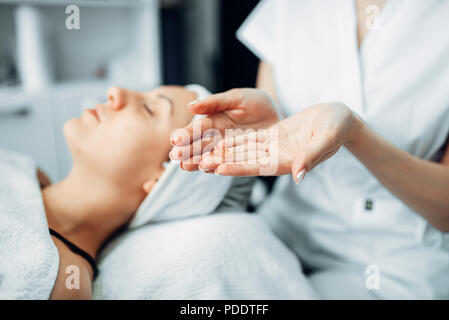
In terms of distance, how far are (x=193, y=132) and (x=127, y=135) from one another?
10.1 inches

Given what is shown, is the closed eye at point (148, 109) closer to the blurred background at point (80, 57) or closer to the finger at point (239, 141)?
the finger at point (239, 141)

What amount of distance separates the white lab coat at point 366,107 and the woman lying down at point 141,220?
15 centimetres

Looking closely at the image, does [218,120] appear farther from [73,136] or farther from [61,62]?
[61,62]

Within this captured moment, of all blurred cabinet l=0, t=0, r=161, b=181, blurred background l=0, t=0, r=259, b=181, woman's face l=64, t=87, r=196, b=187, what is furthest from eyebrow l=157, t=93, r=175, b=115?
blurred cabinet l=0, t=0, r=161, b=181

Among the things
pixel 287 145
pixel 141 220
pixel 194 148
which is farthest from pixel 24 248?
pixel 287 145

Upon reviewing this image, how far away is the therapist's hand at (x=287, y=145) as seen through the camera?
409 mm

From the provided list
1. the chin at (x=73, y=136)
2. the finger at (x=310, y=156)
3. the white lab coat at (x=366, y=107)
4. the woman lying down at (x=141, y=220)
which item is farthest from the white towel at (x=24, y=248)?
the white lab coat at (x=366, y=107)

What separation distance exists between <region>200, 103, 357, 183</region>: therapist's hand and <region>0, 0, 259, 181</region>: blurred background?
625 millimetres

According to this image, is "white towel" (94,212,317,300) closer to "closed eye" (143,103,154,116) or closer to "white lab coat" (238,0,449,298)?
"white lab coat" (238,0,449,298)

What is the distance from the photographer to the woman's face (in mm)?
667

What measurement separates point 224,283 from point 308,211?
1.05 ft

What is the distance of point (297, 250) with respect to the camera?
2.78 ft

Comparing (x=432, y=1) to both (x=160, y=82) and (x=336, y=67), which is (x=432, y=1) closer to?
(x=336, y=67)
